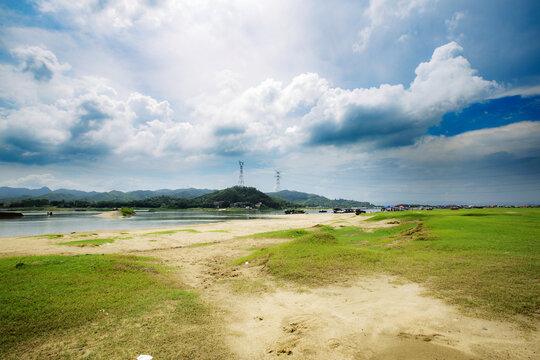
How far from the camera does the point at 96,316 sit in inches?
269

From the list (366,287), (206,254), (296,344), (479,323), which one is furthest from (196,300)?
(206,254)

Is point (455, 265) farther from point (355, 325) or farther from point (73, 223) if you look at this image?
point (73, 223)

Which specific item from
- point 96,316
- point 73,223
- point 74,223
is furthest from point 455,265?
point 73,223

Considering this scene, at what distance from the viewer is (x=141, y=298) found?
8.25m

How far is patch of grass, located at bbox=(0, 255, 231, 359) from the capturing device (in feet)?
18.1

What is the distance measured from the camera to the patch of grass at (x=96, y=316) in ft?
18.1

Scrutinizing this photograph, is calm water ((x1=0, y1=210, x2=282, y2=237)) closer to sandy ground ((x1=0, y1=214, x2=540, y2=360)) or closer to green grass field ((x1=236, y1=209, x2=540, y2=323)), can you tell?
green grass field ((x1=236, y1=209, x2=540, y2=323))

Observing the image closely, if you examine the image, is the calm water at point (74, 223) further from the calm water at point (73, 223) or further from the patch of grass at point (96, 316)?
the patch of grass at point (96, 316)

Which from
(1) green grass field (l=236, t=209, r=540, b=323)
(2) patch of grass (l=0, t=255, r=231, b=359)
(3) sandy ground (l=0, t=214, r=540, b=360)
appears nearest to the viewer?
(3) sandy ground (l=0, t=214, r=540, b=360)

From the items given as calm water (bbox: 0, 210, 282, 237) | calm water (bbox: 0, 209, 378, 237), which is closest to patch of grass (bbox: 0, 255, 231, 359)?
calm water (bbox: 0, 209, 378, 237)

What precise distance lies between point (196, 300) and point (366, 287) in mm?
6597

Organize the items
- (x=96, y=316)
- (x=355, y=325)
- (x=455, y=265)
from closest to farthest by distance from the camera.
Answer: (x=355, y=325) → (x=96, y=316) → (x=455, y=265)

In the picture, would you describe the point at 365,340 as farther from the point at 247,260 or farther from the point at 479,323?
the point at 247,260

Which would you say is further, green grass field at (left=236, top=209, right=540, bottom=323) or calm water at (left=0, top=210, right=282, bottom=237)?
calm water at (left=0, top=210, right=282, bottom=237)
